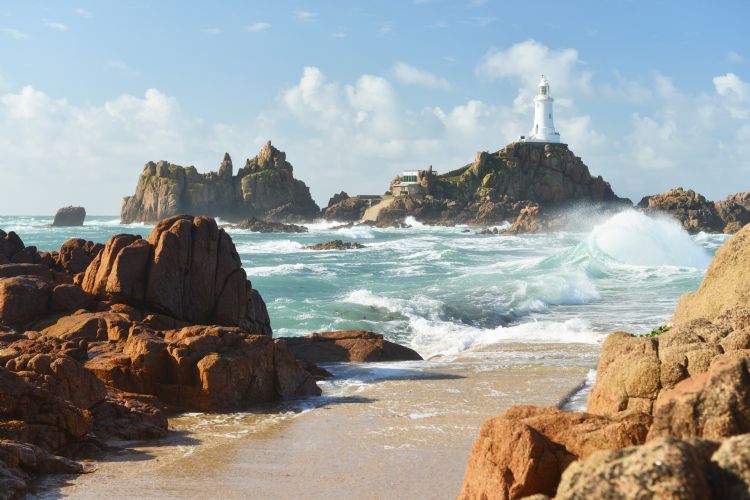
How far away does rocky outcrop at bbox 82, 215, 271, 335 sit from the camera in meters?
15.6

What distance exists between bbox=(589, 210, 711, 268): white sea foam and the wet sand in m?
33.0

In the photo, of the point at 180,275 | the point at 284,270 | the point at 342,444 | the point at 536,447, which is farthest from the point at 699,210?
the point at 536,447

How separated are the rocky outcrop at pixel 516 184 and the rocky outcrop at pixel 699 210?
17.7 m

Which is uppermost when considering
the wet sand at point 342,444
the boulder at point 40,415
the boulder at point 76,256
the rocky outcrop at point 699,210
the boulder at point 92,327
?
the rocky outcrop at point 699,210

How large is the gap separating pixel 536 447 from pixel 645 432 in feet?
2.48

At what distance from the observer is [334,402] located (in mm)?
12609

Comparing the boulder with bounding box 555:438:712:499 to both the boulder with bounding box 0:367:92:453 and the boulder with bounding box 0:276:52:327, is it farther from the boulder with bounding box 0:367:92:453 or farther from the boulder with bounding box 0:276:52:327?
the boulder with bounding box 0:276:52:327

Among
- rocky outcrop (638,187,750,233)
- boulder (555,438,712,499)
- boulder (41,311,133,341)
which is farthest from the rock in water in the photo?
boulder (555,438,712,499)

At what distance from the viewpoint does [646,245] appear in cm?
4772

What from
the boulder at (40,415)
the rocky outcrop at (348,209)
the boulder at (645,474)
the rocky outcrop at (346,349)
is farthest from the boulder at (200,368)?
the rocky outcrop at (348,209)

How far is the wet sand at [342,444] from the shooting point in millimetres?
8031

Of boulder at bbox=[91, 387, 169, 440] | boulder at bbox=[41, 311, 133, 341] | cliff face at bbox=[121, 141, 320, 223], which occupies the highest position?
cliff face at bbox=[121, 141, 320, 223]

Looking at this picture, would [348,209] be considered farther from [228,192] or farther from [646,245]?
[646,245]

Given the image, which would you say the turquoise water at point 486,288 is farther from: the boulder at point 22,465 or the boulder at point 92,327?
the boulder at point 22,465
